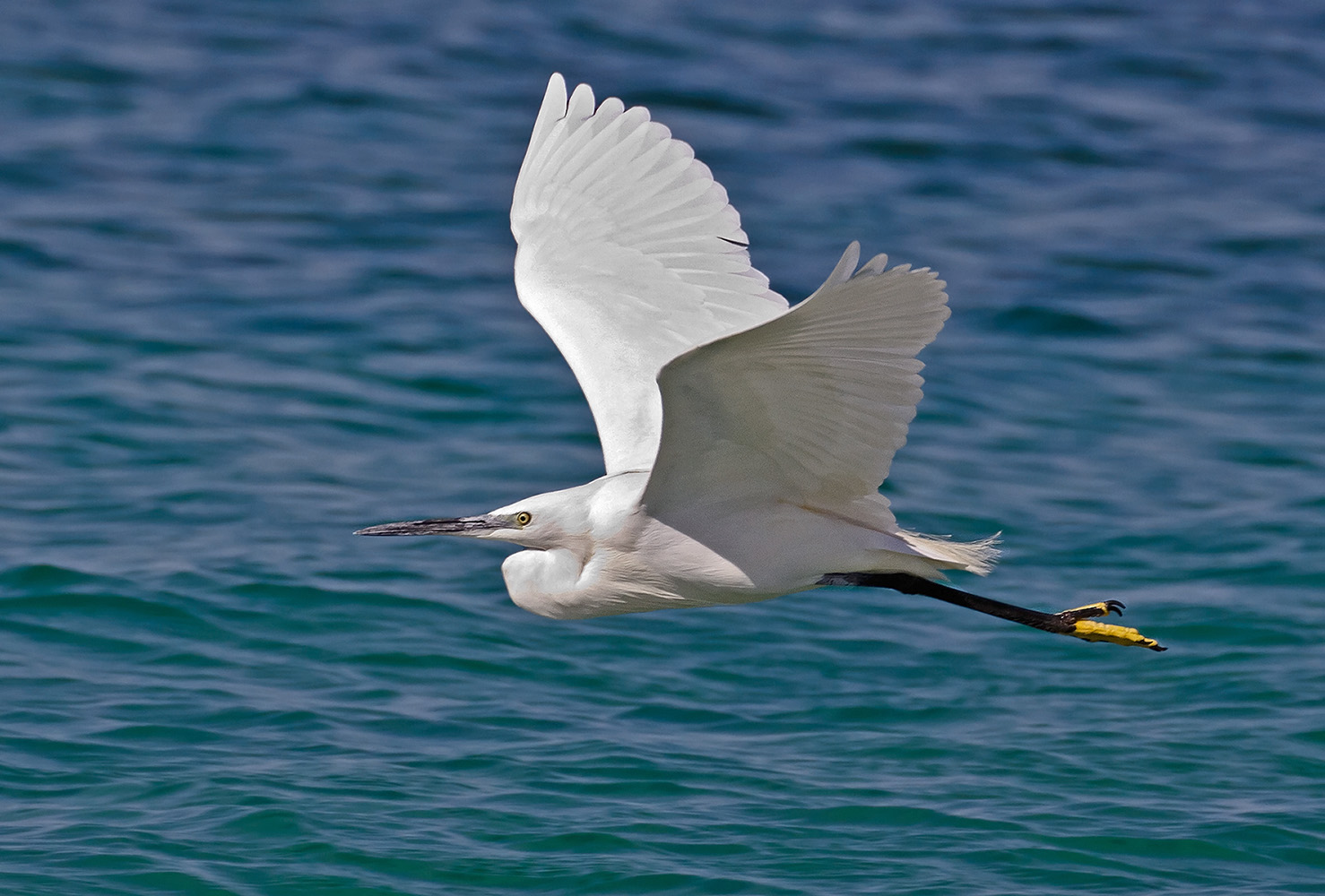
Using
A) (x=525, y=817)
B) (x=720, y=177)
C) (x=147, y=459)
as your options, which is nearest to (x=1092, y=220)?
(x=720, y=177)

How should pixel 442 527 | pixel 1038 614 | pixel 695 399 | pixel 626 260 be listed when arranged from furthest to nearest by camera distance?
pixel 626 260 → pixel 1038 614 → pixel 442 527 → pixel 695 399

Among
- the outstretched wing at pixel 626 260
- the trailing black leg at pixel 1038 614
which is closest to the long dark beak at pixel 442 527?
the outstretched wing at pixel 626 260

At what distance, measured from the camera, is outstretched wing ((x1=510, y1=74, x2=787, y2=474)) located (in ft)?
22.0

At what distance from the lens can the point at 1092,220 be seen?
14836mm

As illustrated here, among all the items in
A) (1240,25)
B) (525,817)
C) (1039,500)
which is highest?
(1240,25)

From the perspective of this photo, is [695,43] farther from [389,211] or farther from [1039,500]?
[1039,500]

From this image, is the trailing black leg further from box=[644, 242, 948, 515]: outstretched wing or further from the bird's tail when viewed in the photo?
box=[644, 242, 948, 515]: outstretched wing

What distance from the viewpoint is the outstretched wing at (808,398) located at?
194 inches

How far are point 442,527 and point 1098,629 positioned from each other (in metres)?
2.48

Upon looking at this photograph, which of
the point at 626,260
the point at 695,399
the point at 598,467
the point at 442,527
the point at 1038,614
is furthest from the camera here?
the point at 598,467

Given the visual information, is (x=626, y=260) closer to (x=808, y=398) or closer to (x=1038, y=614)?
(x=808, y=398)

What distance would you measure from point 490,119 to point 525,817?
1047 centimetres

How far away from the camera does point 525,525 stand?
6.24 m

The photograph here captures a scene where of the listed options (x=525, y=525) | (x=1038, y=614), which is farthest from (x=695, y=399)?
(x=1038, y=614)
